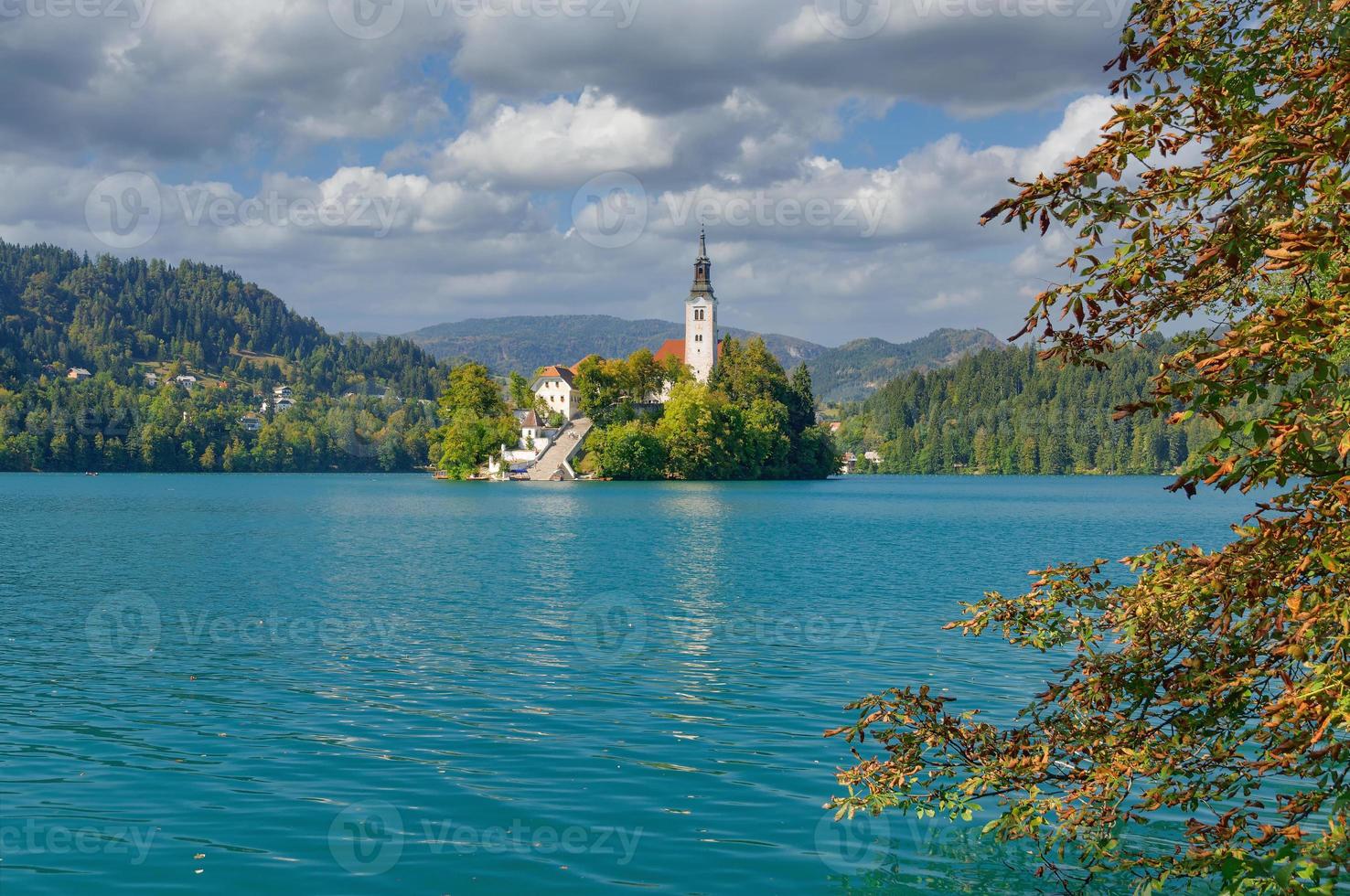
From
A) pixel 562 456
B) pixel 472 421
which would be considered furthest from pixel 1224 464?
pixel 562 456

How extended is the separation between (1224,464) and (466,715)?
16155 millimetres

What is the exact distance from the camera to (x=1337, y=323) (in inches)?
247

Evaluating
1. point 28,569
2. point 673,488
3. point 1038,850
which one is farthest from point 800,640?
point 673,488

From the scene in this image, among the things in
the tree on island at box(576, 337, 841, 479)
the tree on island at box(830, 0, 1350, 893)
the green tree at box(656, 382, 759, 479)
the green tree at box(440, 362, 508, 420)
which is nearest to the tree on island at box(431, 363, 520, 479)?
the green tree at box(440, 362, 508, 420)

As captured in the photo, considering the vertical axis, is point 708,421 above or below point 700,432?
above

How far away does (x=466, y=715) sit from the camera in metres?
20.0

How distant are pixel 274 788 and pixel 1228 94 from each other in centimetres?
1419

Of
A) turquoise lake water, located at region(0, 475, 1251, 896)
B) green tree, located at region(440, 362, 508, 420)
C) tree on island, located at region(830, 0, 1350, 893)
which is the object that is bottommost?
turquoise lake water, located at region(0, 475, 1251, 896)

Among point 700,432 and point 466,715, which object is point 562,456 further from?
point 466,715

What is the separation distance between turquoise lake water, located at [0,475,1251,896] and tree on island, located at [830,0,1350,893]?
4.11m

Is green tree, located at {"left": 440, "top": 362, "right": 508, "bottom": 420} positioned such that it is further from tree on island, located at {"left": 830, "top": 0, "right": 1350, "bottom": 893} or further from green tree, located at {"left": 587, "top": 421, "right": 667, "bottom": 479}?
tree on island, located at {"left": 830, "top": 0, "right": 1350, "bottom": 893}

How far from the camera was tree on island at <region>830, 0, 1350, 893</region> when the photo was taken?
641cm

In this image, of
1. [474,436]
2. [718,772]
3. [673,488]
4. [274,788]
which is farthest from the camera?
[474,436]

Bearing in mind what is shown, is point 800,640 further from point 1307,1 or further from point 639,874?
point 1307,1
